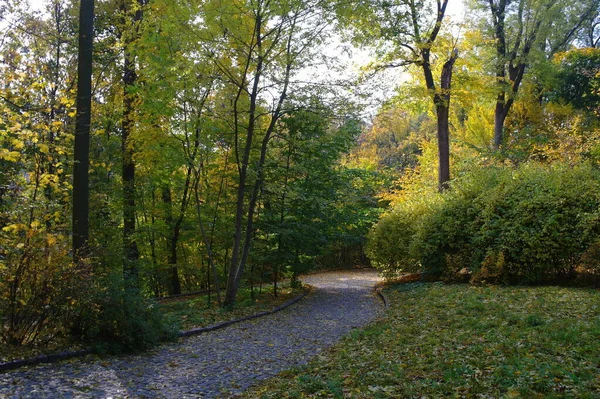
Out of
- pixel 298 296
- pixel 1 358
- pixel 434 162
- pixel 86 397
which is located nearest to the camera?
pixel 86 397

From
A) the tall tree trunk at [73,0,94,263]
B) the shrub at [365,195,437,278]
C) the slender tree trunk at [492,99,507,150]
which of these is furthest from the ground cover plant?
the slender tree trunk at [492,99,507,150]

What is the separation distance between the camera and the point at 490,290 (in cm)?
961

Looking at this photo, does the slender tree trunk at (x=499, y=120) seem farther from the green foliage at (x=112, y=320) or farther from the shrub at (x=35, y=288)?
the shrub at (x=35, y=288)

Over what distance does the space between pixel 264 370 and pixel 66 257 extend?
3094 millimetres

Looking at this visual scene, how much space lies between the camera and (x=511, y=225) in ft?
34.6

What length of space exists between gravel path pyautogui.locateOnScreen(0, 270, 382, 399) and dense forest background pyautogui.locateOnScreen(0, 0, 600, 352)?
711 millimetres

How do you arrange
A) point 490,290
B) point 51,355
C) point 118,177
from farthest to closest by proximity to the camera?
point 118,177 < point 490,290 < point 51,355

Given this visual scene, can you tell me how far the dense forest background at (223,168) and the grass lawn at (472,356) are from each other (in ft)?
8.63

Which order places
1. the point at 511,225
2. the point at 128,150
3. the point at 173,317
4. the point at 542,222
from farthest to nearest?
the point at 128,150 → the point at 511,225 → the point at 542,222 → the point at 173,317

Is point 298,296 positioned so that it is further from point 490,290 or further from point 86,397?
point 86,397

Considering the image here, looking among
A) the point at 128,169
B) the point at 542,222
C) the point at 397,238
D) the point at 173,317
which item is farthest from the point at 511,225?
the point at 128,169

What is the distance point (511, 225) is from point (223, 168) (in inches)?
297

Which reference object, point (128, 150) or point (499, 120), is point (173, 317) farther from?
point (499, 120)

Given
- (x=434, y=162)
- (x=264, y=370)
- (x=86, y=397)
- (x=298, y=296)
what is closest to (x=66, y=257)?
(x=86, y=397)
